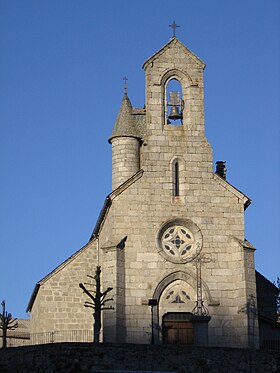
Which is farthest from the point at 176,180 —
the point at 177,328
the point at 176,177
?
the point at 177,328

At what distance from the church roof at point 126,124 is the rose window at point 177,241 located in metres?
6.54

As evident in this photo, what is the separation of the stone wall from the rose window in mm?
8558

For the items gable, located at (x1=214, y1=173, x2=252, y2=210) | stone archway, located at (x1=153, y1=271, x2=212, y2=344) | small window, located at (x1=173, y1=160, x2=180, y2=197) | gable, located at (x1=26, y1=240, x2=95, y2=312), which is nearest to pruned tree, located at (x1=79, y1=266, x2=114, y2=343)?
stone archway, located at (x1=153, y1=271, x2=212, y2=344)

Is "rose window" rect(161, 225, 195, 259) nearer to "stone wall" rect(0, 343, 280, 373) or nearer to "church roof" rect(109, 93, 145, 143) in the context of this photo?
"church roof" rect(109, 93, 145, 143)

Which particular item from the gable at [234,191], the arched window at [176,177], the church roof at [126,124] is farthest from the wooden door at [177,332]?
the church roof at [126,124]

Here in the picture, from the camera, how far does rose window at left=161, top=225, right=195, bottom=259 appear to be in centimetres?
4344

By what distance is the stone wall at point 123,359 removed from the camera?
1342 inches

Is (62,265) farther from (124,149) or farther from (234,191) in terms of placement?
(234,191)

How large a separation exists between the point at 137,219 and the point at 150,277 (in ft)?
9.11

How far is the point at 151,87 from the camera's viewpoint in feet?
150

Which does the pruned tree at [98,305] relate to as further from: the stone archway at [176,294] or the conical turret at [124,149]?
the conical turret at [124,149]

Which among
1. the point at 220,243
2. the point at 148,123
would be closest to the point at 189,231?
the point at 220,243

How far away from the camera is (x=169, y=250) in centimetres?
4344

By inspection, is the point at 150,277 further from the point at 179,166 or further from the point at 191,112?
the point at 191,112
